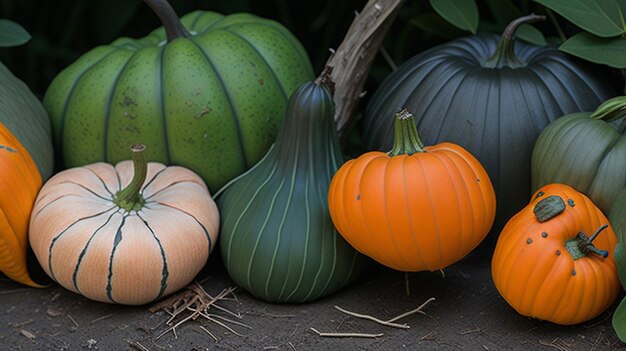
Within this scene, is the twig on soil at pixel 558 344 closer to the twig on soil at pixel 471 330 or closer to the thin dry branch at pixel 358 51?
the twig on soil at pixel 471 330

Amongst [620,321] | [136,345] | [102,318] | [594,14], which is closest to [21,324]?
[102,318]

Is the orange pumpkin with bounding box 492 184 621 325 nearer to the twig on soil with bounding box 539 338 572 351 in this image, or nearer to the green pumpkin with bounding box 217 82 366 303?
the twig on soil with bounding box 539 338 572 351

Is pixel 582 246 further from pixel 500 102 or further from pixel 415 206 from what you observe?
pixel 500 102

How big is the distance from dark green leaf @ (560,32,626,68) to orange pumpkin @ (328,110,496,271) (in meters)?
0.43

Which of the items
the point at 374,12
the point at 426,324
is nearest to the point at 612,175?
the point at 426,324

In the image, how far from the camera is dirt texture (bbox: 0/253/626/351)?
1.66 m

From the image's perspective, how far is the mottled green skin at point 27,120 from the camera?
195 centimetres

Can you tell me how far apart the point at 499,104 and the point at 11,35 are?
4.13 feet

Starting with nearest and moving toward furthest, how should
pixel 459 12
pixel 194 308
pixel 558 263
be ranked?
pixel 558 263 → pixel 194 308 → pixel 459 12

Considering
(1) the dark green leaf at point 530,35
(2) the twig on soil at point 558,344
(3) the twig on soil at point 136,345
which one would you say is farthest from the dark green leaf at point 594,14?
(3) the twig on soil at point 136,345

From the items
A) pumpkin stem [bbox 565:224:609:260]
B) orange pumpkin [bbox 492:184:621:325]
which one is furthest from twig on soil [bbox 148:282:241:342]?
pumpkin stem [bbox 565:224:609:260]

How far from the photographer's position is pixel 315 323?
5.71 ft

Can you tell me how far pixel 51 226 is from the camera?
176 cm

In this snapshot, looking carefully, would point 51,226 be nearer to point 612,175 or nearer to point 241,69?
point 241,69
